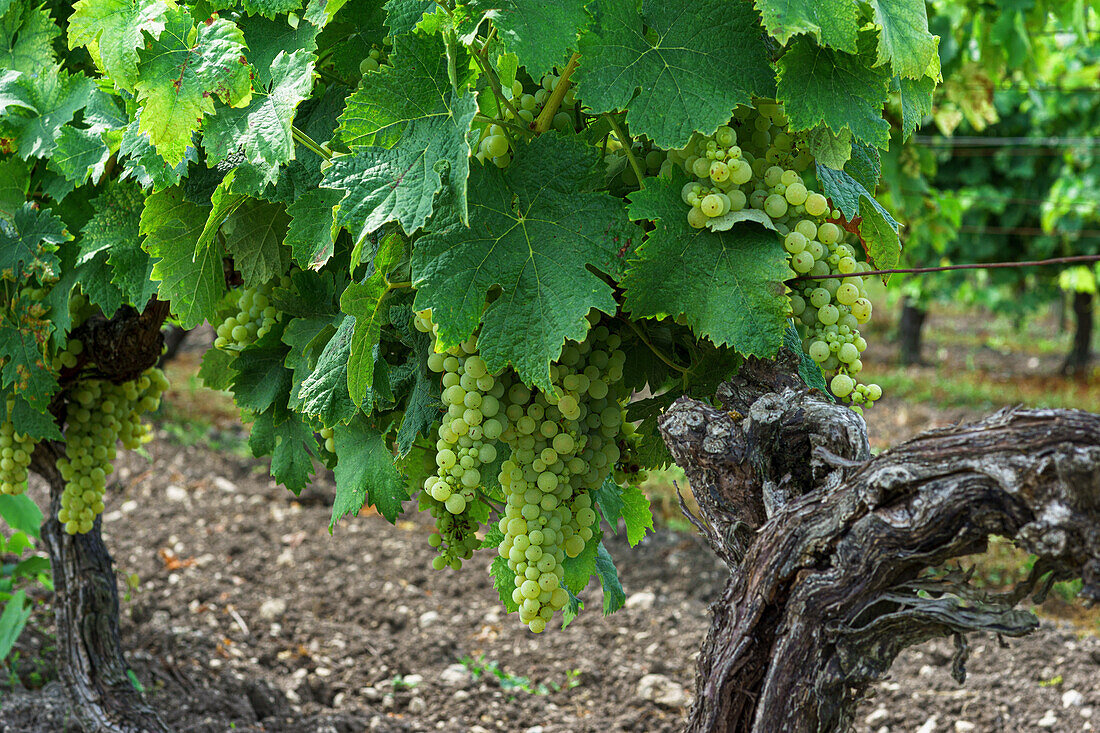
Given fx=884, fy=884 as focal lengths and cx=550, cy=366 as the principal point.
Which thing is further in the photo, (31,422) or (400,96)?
(31,422)

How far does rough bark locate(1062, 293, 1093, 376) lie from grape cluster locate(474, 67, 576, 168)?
487 inches

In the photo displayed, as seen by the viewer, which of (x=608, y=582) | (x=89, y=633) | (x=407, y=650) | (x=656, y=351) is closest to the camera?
(x=656, y=351)

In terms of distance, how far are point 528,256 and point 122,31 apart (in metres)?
0.75

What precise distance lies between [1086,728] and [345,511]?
3.13 m

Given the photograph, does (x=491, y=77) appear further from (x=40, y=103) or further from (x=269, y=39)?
(x=40, y=103)

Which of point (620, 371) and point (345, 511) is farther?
point (345, 511)

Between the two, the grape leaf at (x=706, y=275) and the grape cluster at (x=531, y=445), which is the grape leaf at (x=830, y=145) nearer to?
the grape leaf at (x=706, y=275)

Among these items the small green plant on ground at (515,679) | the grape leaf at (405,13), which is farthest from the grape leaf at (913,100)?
the small green plant on ground at (515,679)

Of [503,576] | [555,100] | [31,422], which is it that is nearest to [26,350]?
[31,422]

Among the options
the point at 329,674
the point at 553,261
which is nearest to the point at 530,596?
the point at 553,261

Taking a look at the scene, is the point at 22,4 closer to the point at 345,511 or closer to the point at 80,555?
the point at 345,511

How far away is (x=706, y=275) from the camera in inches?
47.6

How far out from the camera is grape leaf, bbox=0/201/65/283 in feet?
6.41

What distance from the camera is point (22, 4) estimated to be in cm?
202
